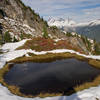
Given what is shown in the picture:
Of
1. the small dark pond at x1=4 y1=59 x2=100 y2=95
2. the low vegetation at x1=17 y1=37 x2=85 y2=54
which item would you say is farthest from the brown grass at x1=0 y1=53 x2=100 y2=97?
the low vegetation at x1=17 y1=37 x2=85 y2=54

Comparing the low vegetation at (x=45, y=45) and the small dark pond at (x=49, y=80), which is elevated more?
the low vegetation at (x=45, y=45)

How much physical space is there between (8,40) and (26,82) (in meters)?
62.6

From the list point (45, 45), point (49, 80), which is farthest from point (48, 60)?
point (49, 80)

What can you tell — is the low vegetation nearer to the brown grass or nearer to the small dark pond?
the brown grass

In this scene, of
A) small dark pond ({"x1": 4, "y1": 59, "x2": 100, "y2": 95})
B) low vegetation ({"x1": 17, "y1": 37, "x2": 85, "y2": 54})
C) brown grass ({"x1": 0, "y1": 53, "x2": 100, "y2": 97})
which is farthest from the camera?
low vegetation ({"x1": 17, "y1": 37, "x2": 85, "y2": 54})

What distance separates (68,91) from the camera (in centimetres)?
1928

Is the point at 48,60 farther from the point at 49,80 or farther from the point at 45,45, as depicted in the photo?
the point at 49,80

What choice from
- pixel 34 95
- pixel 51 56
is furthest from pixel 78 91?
pixel 51 56

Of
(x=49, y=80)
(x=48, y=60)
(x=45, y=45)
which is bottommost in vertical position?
(x=49, y=80)

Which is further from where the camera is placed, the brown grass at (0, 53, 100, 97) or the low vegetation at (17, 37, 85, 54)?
the low vegetation at (17, 37, 85, 54)

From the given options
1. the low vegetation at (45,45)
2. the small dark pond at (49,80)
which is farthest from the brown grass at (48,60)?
the low vegetation at (45,45)

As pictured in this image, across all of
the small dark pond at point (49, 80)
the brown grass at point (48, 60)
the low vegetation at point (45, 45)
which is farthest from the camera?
the low vegetation at point (45, 45)

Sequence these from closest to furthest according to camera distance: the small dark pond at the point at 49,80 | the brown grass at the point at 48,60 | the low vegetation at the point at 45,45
Result: the brown grass at the point at 48,60, the small dark pond at the point at 49,80, the low vegetation at the point at 45,45

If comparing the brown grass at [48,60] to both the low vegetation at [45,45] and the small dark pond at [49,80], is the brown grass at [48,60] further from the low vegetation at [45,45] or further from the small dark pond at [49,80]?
the low vegetation at [45,45]
